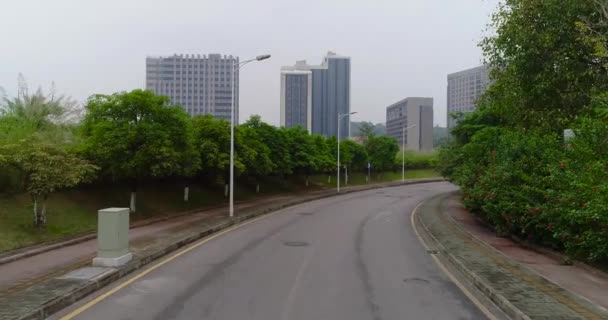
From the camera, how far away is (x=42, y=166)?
51.1ft

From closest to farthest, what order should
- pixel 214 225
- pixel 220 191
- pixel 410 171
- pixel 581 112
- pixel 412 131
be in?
1. pixel 581 112
2. pixel 214 225
3. pixel 220 191
4. pixel 410 171
5. pixel 412 131

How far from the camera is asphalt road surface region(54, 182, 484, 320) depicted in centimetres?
743

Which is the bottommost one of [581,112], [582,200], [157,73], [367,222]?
[367,222]

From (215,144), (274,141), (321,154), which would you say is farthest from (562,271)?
(321,154)

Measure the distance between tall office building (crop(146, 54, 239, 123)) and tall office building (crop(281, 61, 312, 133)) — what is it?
655 inches

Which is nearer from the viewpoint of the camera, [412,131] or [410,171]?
[410,171]

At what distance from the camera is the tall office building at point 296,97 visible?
90875 millimetres

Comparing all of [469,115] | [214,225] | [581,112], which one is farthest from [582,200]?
[469,115]

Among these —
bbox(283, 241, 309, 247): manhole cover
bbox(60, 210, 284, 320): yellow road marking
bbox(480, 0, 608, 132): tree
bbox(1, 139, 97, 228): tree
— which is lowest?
bbox(283, 241, 309, 247): manhole cover

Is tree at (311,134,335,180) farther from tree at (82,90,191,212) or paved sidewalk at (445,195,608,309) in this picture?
paved sidewalk at (445,195,608,309)

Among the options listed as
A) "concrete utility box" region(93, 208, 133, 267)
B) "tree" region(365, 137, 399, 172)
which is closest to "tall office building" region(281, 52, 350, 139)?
"tree" region(365, 137, 399, 172)

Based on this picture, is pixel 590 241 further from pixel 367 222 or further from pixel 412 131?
pixel 412 131

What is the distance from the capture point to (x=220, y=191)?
108ft

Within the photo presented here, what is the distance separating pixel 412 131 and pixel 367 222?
9960 cm
